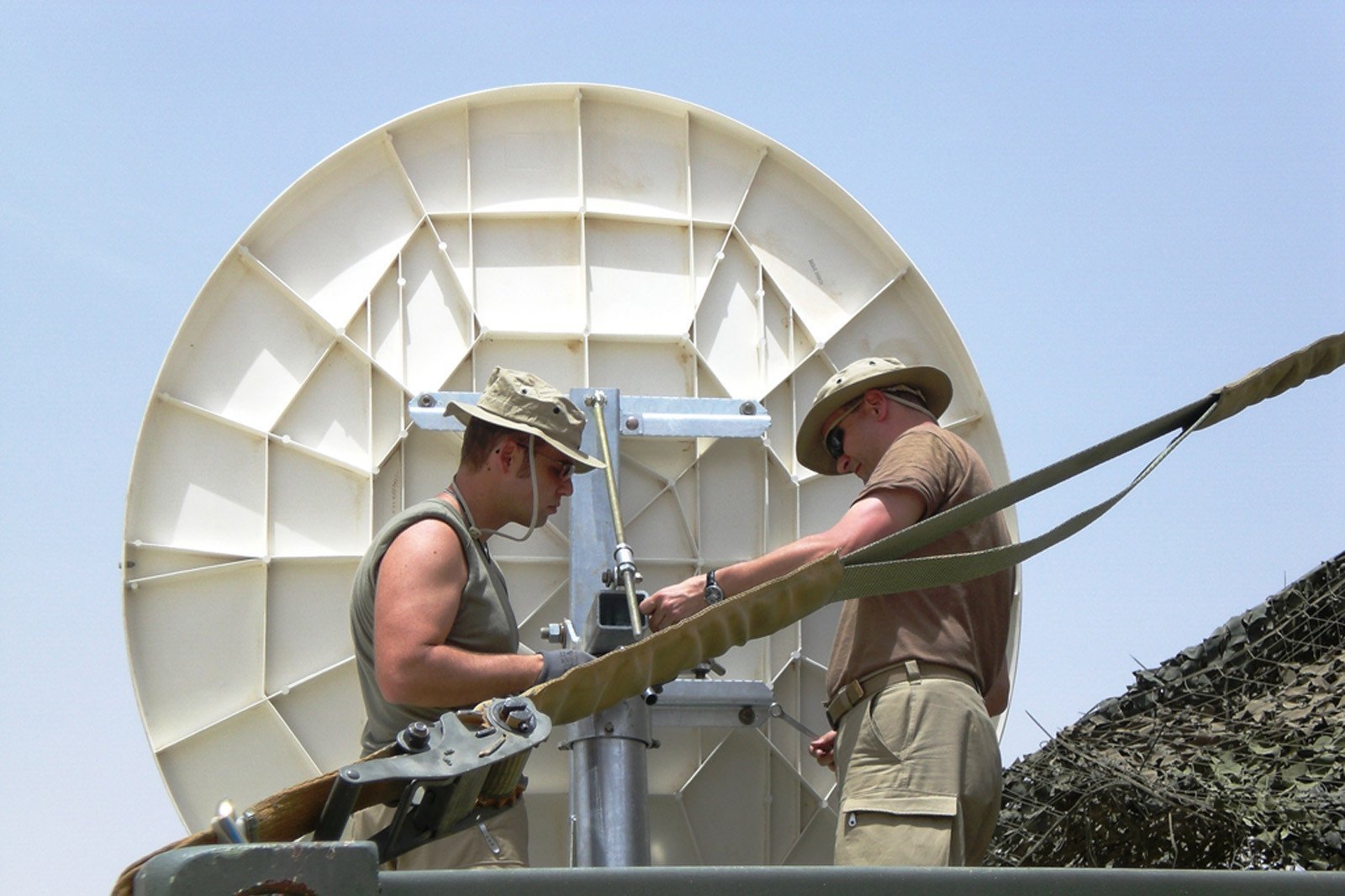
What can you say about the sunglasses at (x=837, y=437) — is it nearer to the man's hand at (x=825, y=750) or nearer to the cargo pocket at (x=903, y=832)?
the man's hand at (x=825, y=750)

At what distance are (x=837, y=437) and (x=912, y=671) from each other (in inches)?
48.2

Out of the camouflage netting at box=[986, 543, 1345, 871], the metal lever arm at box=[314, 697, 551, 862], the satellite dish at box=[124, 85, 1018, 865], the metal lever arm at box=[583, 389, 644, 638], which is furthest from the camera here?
the satellite dish at box=[124, 85, 1018, 865]

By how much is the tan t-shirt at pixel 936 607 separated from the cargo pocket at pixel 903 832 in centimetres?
47

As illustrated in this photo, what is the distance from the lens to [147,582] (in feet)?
24.1

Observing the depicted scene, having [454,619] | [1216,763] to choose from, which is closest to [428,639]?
[454,619]

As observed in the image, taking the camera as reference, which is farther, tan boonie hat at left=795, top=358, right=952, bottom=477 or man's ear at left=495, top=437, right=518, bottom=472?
tan boonie hat at left=795, top=358, right=952, bottom=477

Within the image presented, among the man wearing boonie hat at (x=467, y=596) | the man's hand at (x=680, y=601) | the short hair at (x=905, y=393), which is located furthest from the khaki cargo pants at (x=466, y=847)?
the short hair at (x=905, y=393)

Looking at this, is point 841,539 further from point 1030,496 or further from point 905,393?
point 1030,496

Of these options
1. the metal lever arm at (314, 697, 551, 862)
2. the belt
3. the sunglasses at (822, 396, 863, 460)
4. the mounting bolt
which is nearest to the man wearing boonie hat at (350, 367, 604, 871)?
the belt

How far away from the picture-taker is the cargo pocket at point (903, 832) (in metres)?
4.64

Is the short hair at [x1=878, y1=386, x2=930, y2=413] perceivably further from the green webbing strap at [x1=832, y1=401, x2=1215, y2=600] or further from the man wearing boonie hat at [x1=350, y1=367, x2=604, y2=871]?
the green webbing strap at [x1=832, y1=401, x2=1215, y2=600]

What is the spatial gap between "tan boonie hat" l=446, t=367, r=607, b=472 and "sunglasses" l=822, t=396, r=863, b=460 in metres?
1.06

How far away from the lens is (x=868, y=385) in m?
5.62

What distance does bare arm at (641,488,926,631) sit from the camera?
4.70 metres
